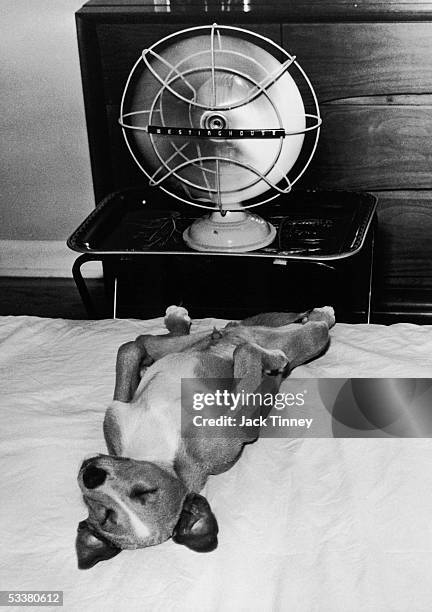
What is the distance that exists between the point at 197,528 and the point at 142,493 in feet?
0.31

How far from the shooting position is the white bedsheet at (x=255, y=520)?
3.56ft

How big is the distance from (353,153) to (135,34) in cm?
70

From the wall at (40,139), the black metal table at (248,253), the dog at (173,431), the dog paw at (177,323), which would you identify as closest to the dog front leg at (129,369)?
the dog at (173,431)

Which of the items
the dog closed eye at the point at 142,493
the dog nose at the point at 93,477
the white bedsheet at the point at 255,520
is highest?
the dog nose at the point at 93,477

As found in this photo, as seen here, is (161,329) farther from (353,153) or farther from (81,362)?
(353,153)

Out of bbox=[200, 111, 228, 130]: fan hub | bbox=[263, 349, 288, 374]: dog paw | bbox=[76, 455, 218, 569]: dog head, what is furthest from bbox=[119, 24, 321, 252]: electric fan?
bbox=[76, 455, 218, 569]: dog head

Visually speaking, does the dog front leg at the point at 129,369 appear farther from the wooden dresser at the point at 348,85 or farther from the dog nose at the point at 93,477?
the wooden dresser at the point at 348,85

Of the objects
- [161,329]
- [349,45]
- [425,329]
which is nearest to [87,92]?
[349,45]

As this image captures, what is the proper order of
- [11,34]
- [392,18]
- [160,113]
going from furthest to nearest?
1. [11,34]
2. [392,18]
3. [160,113]

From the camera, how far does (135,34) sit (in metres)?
2.23

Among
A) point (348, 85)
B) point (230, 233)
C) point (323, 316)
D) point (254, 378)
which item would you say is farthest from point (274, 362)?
point (348, 85)

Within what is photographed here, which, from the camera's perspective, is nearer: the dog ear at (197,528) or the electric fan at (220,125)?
the dog ear at (197,528)

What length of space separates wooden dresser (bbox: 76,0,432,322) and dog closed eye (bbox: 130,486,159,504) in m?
1.38

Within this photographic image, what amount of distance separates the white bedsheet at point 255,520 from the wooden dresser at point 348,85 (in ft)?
2.98
